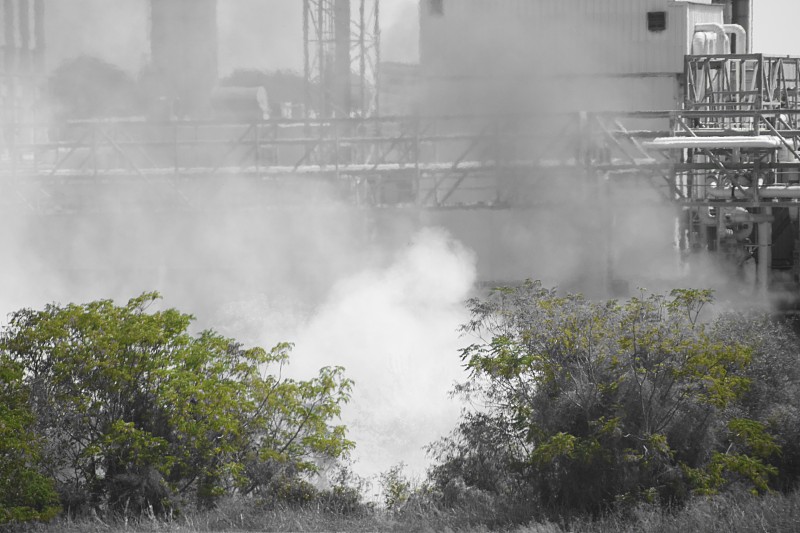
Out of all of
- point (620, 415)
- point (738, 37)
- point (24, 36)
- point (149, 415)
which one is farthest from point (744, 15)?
point (149, 415)

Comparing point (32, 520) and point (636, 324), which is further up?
point (636, 324)

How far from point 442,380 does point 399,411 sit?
139 cm

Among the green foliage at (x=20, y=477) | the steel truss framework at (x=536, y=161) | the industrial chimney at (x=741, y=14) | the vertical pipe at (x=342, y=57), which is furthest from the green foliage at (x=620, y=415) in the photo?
the industrial chimney at (x=741, y=14)

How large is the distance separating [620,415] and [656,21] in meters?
17.5

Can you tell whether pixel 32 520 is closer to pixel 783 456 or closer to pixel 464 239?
pixel 783 456

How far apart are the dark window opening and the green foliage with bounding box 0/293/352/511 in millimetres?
16887

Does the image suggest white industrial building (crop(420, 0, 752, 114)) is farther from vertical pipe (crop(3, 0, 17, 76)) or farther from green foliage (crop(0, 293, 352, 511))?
green foliage (crop(0, 293, 352, 511))

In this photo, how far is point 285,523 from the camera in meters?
14.1

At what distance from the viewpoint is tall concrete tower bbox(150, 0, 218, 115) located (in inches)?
1318

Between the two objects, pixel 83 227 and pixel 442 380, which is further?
pixel 83 227

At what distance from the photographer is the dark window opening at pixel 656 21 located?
1142 inches

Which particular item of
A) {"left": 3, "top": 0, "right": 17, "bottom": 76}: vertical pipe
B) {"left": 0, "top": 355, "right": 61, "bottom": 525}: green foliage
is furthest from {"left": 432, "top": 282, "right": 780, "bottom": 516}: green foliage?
{"left": 3, "top": 0, "right": 17, "bottom": 76}: vertical pipe

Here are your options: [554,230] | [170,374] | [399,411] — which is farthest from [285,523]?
[554,230]

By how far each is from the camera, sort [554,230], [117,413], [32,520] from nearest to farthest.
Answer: [32,520] < [117,413] < [554,230]
